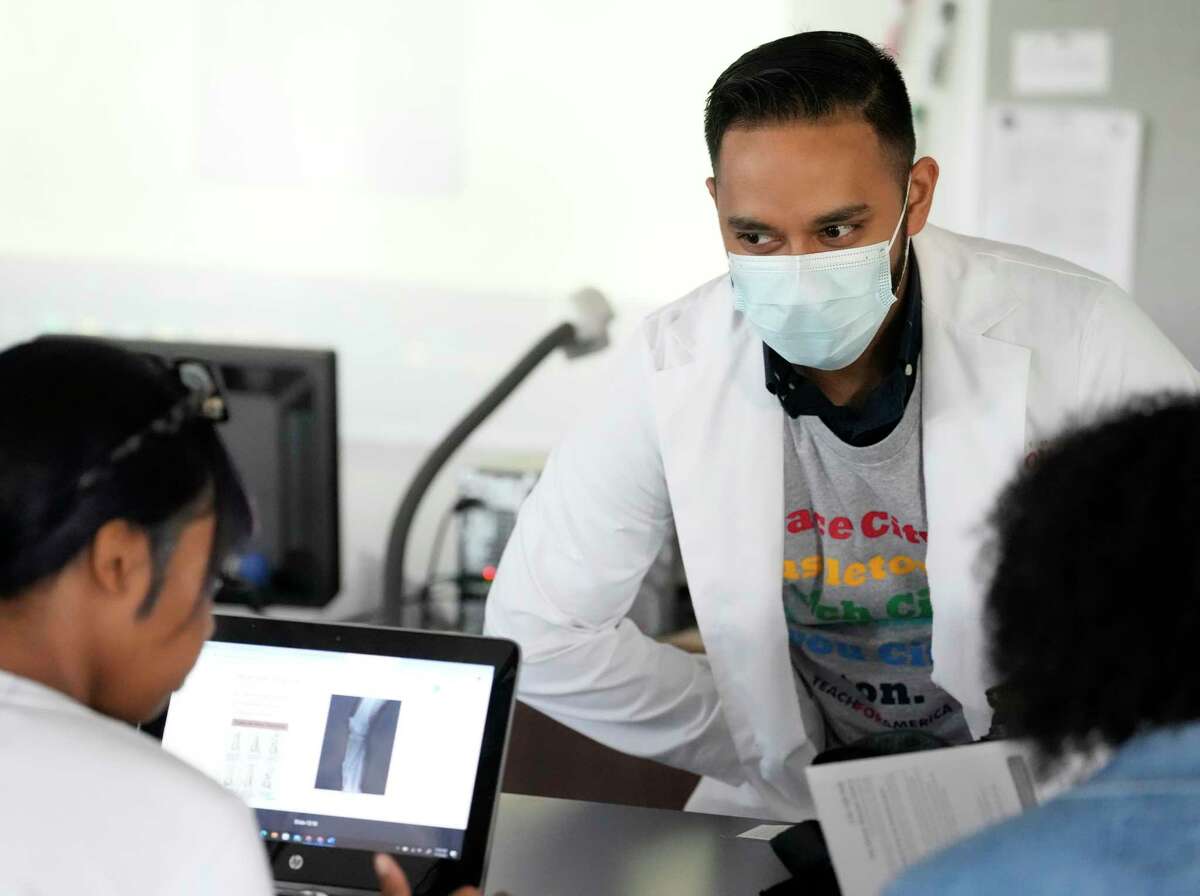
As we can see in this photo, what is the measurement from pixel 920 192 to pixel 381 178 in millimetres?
1944

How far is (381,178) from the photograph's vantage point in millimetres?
3232

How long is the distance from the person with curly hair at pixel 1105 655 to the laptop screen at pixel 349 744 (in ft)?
1.67

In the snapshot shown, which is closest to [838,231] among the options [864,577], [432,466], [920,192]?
[920,192]

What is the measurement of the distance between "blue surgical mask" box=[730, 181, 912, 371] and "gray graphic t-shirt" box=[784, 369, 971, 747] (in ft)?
0.29

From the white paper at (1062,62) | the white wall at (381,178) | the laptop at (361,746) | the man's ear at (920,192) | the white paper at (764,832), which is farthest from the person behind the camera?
the white wall at (381,178)

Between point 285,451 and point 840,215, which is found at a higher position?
point 840,215

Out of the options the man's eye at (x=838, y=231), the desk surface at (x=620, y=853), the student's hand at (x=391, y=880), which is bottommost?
the desk surface at (x=620, y=853)

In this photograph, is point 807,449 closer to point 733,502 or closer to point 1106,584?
point 733,502

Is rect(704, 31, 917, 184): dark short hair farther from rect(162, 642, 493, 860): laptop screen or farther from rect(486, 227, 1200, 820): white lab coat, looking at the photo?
rect(162, 642, 493, 860): laptop screen

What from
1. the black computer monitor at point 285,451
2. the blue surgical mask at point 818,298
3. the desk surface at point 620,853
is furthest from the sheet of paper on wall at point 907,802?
the black computer monitor at point 285,451

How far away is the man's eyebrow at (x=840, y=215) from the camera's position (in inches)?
55.5

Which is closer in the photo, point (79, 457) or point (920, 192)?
point (79, 457)

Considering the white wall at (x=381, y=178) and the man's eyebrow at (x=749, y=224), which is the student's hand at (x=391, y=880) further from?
the white wall at (x=381, y=178)

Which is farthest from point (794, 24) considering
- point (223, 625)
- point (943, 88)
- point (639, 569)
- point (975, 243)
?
point (223, 625)
